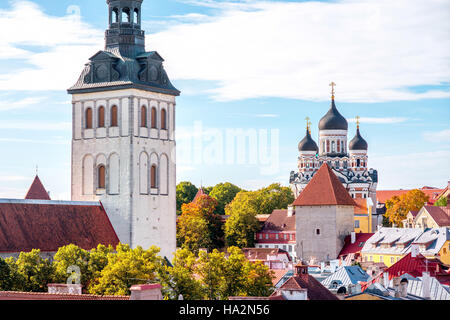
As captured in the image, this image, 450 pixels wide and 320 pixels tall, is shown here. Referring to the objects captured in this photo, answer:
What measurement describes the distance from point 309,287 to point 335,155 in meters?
106

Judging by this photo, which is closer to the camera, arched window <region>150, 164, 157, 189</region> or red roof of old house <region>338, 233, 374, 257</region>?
arched window <region>150, 164, 157, 189</region>

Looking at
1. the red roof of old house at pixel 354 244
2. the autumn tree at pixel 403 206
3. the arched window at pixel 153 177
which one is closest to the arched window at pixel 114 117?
the arched window at pixel 153 177

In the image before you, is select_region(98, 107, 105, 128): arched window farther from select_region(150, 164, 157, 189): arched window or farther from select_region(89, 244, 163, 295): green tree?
select_region(89, 244, 163, 295): green tree

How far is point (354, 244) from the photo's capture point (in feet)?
285

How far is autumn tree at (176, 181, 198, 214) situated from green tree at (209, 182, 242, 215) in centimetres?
343

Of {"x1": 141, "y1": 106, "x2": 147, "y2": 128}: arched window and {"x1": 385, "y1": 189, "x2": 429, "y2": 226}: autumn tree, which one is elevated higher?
{"x1": 141, "y1": 106, "x2": 147, "y2": 128}: arched window

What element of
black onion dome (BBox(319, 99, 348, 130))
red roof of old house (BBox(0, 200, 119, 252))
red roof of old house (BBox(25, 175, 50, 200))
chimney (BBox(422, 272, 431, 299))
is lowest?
chimney (BBox(422, 272, 431, 299))

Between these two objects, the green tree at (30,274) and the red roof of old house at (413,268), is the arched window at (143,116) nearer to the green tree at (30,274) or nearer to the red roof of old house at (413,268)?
the green tree at (30,274)

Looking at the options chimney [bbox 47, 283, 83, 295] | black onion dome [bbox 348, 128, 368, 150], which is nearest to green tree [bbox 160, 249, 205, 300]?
chimney [bbox 47, 283, 83, 295]

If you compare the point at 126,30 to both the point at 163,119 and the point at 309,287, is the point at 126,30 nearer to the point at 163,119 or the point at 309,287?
the point at 163,119

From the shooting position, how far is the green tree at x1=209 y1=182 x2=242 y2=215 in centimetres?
12506

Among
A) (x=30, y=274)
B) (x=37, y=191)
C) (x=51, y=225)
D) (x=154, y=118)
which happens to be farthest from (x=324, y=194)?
(x=30, y=274)

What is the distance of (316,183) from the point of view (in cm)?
8894
